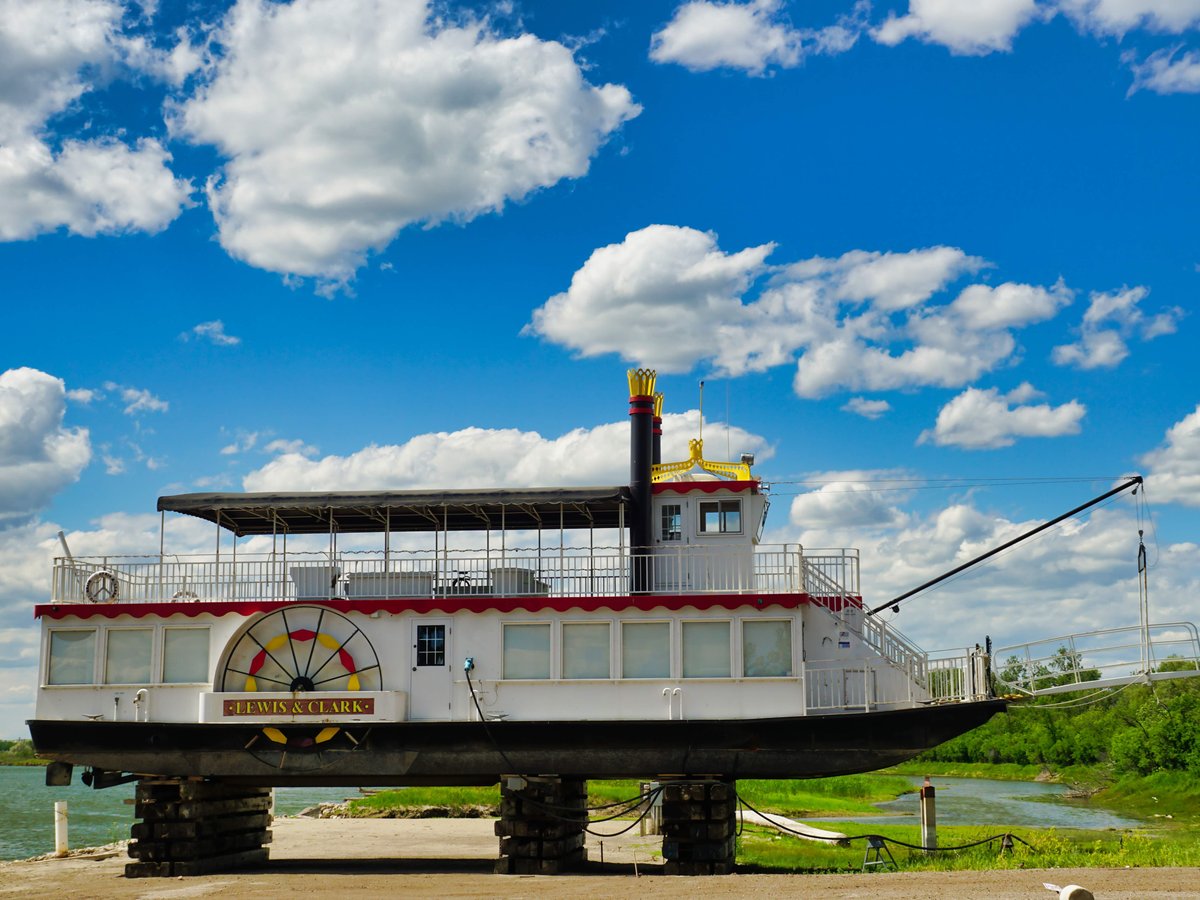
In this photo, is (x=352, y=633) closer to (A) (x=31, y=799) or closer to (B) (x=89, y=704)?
(B) (x=89, y=704)

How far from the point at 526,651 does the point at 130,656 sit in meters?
7.29

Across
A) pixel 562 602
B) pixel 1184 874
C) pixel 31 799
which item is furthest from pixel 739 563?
pixel 31 799

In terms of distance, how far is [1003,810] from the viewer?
43.5 m

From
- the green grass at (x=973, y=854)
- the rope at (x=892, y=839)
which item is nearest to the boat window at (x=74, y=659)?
the rope at (x=892, y=839)

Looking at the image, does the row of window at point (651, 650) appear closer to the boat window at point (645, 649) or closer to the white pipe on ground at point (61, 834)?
the boat window at point (645, 649)

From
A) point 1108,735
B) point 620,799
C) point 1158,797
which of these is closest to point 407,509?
point 620,799

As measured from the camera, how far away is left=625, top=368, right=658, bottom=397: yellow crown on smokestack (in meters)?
→ 23.7

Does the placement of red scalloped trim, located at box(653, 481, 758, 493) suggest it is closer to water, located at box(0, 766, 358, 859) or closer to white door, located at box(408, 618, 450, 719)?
white door, located at box(408, 618, 450, 719)

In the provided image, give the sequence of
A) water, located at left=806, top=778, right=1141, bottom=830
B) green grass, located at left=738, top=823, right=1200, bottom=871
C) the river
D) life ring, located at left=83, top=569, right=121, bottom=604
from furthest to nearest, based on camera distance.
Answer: water, located at left=806, top=778, right=1141, bottom=830 < the river < life ring, located at left=83, top=569, right=121, bottom=604 < green grass, located at left=738, top=823, right=1200, bottom=871

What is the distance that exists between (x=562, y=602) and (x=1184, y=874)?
1022 cm

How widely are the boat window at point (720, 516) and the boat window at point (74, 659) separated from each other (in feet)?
37.3

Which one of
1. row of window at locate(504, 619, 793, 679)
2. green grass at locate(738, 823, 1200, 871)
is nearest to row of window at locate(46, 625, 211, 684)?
row of window at locate(504, 619, 793, 679)

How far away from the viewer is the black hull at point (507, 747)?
66.1 ft

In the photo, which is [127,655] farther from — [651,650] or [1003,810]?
[1003,810]
